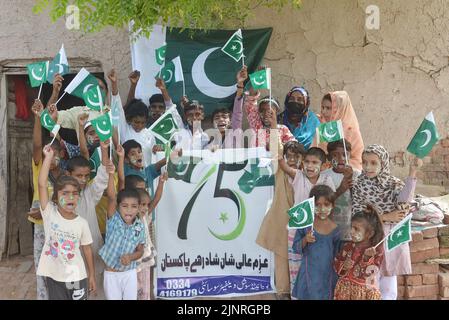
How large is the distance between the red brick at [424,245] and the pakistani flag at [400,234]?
84cm

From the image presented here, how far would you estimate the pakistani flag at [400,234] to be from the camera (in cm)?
367

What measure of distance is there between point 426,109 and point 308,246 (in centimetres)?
281

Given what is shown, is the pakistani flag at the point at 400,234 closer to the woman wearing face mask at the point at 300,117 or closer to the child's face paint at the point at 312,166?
the child's face paint at the point at 312,166

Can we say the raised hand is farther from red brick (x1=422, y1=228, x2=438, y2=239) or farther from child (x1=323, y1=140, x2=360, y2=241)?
red brick (x1=422, y1=228, x2=438, y2=239)

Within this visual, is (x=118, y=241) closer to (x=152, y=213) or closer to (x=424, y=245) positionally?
(x=152, y=213)

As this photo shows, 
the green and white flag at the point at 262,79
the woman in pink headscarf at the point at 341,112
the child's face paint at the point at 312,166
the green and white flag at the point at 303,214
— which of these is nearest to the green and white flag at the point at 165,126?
the green and white flag at the point at 262,79

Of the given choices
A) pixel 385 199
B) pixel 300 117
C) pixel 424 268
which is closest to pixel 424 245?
pixel 424 268

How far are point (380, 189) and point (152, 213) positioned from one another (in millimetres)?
1912

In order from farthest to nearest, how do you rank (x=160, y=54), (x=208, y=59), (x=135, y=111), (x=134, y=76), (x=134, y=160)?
(x=208, y=59) < (x=134, y=76) < (x=160, y=54) < (x=135, y=111) < (x=134, y=160)

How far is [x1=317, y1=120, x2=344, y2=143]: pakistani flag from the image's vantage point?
13.8 feet

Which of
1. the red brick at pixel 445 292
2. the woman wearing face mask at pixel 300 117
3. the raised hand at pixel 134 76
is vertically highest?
the raised hand at pixel 134 76

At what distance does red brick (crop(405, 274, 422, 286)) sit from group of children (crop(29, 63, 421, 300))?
0.39 m

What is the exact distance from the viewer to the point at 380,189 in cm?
402

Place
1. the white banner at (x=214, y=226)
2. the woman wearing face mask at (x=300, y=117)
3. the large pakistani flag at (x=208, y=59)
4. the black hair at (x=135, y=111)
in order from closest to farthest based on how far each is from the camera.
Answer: the white banner at (x=214, y=226) → the black hair at (x=135, y=111) → the woman wearing face mask at (x=300, y=117) → the large pakistani flag at (x=208, y=59)
